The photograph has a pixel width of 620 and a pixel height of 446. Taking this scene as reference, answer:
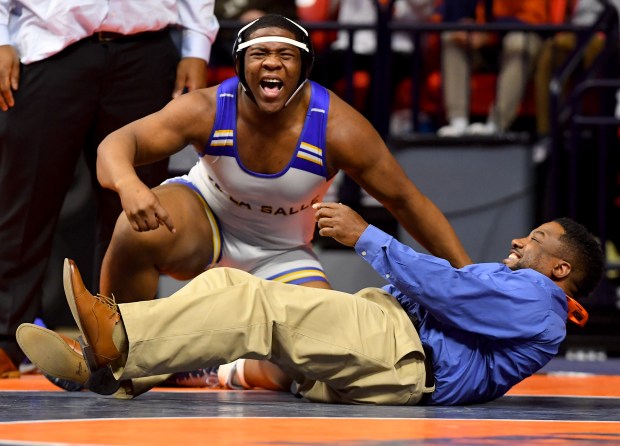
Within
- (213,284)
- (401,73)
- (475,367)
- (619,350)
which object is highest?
(401,73)

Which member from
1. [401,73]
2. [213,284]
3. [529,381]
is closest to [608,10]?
[401,73]

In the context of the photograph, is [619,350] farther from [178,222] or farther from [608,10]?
[178,222]

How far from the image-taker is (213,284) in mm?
3596

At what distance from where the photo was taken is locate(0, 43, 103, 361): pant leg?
462 centimetres

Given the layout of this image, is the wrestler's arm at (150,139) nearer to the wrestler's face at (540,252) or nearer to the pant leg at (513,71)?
the wrestler's face at (540,252)

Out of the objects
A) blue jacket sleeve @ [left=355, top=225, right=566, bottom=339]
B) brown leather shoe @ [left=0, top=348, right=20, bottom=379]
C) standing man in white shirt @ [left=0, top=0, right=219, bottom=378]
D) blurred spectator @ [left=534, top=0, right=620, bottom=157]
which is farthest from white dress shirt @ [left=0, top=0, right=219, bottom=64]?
blurred spectator @ [left=534, top=0, right=620, bottom=157]

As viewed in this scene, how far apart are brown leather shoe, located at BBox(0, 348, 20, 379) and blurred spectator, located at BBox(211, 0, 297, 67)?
2.90 meters

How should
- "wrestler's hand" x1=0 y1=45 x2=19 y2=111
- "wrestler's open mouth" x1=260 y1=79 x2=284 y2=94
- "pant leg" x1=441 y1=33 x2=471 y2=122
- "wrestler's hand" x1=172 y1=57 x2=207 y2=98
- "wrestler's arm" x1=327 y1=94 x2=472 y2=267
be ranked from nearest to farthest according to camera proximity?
1. "wrestler's open mouth" x1=260 y1=79 x2=284 y2=94
2. "wrestler's arm" x1=327 y1=94 x2=472 y2=267
3. "wrestler's hand" x1=0 y1=45 x2=19 y2=111
4. "wrestler's hand" x1=172 y1=57 x2=207 y2=98
5. "pant leg" x1=441 y1=33 x2=471 y2=122

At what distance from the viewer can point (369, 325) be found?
3711 millimetres

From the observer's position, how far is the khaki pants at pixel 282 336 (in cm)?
346

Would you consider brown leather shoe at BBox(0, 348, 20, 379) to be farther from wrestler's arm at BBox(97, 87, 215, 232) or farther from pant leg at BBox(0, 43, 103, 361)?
wrestler's arm at BBox(97, 87, 215, 232)

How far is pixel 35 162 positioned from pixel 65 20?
531mm

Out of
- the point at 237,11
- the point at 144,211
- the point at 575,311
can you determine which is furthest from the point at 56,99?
the point at 237,11

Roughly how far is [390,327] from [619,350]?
140 inches
